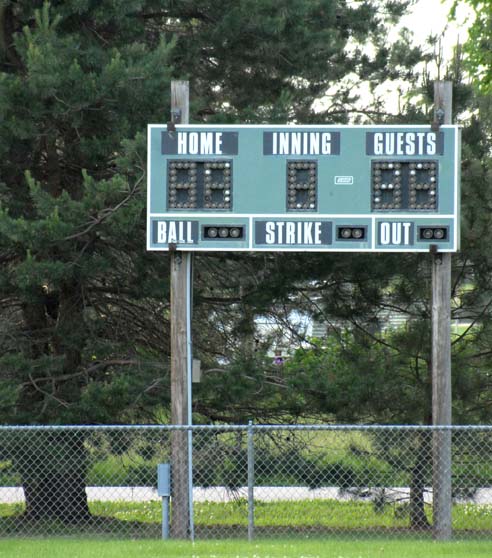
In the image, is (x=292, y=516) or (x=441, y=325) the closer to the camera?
(x=441, y=325)

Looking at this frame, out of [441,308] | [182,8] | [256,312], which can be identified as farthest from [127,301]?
[441,308]

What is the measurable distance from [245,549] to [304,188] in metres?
4.43

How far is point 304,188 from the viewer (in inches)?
481

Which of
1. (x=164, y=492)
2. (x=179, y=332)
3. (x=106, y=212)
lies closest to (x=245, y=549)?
(x=164, y=492)

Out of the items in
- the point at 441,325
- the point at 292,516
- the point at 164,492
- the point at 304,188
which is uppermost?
the point at 304,188

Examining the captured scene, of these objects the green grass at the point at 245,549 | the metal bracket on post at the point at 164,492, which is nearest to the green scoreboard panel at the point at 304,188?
the metal bracket on post at the point at 164,492

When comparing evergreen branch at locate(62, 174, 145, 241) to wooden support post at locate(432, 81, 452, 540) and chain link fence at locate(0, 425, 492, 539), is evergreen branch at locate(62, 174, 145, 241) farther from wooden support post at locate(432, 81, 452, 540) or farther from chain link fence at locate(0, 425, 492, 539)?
wooden support post at locate(432, 81, 452, 540)

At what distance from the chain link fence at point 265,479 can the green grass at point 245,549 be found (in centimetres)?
380

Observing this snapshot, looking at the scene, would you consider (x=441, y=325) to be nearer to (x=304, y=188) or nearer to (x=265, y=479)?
(x=304, y=188)

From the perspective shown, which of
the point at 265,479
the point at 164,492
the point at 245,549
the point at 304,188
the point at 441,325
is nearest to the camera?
the point at 245,549

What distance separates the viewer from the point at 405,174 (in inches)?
479

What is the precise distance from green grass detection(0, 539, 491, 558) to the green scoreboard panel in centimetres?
353

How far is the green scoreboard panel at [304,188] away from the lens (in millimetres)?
12156

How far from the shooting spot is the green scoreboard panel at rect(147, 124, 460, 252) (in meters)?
12.2
